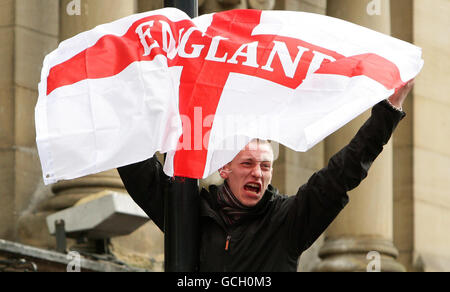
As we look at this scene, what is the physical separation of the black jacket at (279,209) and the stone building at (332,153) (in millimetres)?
8968

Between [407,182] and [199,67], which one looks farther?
[407,182]

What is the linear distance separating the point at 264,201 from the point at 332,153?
484 inches

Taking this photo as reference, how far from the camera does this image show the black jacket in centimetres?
551

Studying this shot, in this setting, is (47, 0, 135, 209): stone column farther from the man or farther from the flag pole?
the flag pole

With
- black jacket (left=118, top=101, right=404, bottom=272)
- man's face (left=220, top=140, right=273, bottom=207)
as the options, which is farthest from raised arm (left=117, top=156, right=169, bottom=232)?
man's face (left=220, top=140, right=273, bottom=207)

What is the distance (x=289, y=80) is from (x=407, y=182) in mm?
13612

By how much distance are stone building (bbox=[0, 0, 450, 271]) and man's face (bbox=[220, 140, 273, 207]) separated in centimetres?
901

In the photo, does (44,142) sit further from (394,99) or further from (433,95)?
(433,95)

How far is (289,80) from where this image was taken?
5973mm

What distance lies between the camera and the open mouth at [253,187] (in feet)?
19.0

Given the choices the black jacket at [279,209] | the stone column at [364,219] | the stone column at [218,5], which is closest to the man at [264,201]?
the black jacket at [279,209]

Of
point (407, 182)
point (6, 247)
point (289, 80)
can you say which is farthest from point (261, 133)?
point (407, 182)
